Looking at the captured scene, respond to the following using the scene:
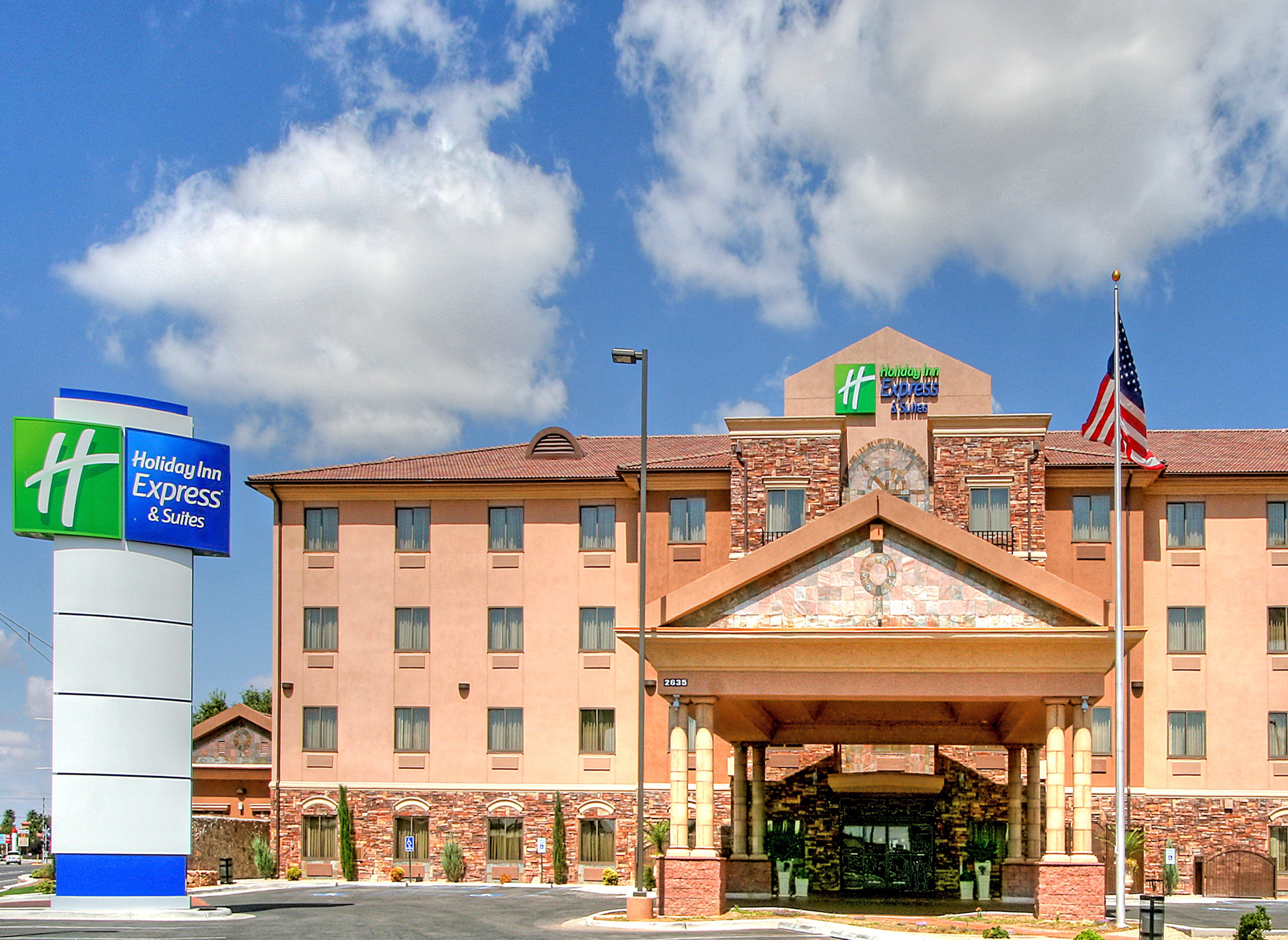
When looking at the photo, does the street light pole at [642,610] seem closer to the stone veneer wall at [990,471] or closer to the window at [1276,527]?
the stone veneer wall at [990,471]

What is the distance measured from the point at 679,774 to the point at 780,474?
18.8 meters

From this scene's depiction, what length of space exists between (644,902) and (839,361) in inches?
981

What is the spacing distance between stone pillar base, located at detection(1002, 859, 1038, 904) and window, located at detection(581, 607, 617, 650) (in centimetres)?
1761

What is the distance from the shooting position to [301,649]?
53.7 metres

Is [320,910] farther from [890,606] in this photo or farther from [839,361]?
[839,361]

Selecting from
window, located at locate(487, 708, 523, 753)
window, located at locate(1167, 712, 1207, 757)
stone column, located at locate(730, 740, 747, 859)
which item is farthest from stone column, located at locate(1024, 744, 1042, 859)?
window, located at locate(487, 708, 523, 753)

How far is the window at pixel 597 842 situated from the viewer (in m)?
51.2

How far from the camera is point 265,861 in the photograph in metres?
51.7

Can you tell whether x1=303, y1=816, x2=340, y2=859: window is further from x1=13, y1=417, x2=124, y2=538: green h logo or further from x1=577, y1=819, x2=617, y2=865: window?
x1=13, y1=417, x2=124, y2=538: green h logo

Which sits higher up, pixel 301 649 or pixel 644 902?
pixel 301 649

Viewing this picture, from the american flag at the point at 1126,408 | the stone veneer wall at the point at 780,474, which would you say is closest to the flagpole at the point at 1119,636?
the american flag at the point at 1126,408

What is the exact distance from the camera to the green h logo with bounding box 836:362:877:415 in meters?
50.8

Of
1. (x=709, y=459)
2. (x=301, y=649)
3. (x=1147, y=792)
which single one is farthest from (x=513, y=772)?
(x=1147, y=792)

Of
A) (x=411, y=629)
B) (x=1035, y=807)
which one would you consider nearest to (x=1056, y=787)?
(x=1035, y=807)
